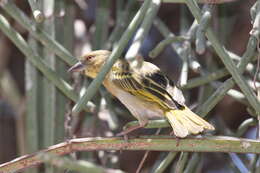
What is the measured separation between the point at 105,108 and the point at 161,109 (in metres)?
0.42

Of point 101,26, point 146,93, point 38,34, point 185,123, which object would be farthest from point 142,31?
point 101,26

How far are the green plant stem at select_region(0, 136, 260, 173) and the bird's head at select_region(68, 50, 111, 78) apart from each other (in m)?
0.67

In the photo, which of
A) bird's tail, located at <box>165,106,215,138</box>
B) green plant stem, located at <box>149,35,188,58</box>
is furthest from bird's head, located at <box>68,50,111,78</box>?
bird's tail, located at <box>165,106,215,138</box>

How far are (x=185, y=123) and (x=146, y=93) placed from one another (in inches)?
13.3

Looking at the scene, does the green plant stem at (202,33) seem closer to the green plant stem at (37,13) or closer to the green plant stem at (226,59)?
the green plant stem at (226,59)

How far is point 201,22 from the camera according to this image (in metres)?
2.01

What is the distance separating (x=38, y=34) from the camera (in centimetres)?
262

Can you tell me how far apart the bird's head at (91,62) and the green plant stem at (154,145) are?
672 mm

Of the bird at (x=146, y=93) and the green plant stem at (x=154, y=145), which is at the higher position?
the bird at (x=146, y=93)

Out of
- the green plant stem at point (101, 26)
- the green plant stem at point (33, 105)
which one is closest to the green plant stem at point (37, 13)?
the green plant stem at point (33, 105)

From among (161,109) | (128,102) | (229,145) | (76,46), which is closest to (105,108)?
(128,102)

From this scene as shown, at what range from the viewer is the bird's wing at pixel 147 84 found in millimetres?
2482

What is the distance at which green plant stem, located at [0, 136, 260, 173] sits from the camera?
2031mm

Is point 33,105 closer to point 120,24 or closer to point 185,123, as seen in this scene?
point 120,24
